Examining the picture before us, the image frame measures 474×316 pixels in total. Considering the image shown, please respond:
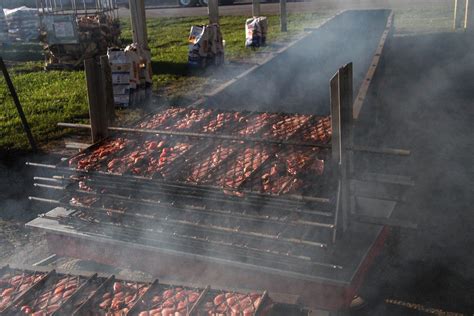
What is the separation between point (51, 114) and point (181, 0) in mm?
21394

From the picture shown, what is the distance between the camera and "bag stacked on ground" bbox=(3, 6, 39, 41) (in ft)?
59.5

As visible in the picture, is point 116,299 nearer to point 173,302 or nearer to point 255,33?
point 173,302

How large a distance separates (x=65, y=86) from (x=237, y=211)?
340 inches

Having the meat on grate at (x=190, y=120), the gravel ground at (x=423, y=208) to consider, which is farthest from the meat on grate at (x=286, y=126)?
the gravel ground at (x=423, y=208)

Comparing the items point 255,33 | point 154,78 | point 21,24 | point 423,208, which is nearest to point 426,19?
point 255,33

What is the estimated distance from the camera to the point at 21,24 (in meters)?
18.2

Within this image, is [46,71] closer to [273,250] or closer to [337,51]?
[337,51]

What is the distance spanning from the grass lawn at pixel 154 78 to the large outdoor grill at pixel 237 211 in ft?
12.4

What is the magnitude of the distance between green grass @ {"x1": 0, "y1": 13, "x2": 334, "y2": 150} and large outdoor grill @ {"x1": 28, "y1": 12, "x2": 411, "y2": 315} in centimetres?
376

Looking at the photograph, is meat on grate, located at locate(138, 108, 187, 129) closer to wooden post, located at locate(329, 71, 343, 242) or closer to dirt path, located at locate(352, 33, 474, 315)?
wooden post, located at locate(329, 71, 343, 242)

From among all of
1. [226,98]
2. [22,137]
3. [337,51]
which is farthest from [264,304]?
[337,51]

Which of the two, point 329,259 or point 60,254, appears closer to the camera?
point 329,259

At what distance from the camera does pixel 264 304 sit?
10.1ft

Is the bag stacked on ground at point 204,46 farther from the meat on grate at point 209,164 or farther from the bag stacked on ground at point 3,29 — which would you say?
the bag stacked on ground at point 3,29
